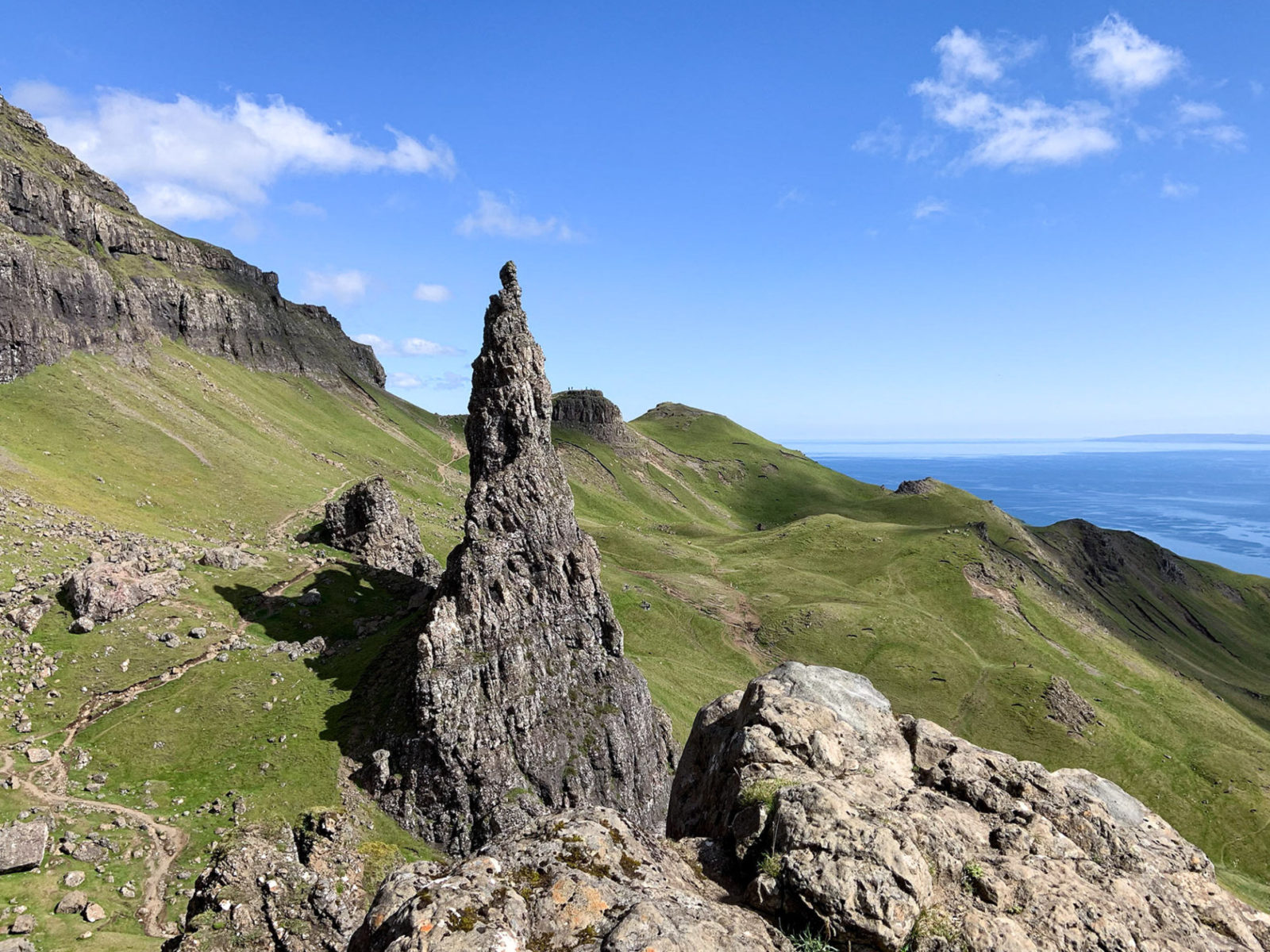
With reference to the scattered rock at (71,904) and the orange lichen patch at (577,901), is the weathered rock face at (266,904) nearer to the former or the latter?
the scattered rock at (71,904)

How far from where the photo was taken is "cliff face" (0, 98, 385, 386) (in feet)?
338

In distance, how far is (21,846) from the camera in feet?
115

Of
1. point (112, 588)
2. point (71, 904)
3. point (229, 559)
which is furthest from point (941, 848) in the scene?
point (229, 559)

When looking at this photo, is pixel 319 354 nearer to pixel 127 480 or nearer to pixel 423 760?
pixel 127 480

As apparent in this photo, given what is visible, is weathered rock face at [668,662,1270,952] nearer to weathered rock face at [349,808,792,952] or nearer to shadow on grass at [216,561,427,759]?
weathered rock face at [349,808,792,952]

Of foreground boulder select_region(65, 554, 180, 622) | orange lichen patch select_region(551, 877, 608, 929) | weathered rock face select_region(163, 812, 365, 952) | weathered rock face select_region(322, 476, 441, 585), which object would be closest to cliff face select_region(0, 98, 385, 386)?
weathered rock face select_region(322, 476, 441, 585)

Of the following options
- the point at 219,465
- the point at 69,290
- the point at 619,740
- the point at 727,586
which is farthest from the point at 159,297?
the point at 619,740

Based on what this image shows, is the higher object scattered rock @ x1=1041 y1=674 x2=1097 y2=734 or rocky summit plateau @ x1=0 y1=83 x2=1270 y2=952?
rocky summit plateau @ x1=0 y1=83 x2=1270 y2=952

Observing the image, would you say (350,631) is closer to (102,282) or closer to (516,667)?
(516,667)

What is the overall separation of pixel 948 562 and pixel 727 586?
52.5 meters

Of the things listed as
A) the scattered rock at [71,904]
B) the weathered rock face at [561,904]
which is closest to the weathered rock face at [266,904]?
the scattered rock at [71,904]

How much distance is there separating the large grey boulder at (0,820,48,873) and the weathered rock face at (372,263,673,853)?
1957 cm

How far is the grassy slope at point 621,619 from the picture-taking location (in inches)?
2020

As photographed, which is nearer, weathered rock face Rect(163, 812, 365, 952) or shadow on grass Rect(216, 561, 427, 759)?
weathered rock face Rect(163, 812, 365, 952)
